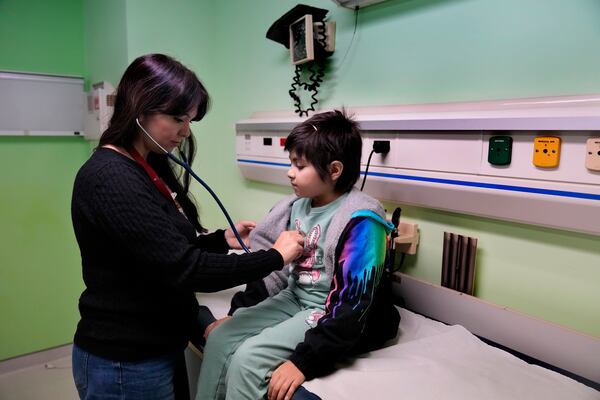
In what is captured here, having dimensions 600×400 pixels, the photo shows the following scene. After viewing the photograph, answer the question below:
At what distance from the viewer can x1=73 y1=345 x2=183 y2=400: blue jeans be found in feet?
3.14

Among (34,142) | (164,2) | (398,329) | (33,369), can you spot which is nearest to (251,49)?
(164,2)

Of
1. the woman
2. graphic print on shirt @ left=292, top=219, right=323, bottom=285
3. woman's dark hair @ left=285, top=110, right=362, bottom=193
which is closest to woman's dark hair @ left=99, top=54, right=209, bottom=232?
the woman

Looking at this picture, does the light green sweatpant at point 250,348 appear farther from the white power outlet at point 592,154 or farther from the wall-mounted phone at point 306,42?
the wall-mounted phone at point 306,42

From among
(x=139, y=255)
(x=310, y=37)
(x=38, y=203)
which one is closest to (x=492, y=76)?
(x=310, y=37)

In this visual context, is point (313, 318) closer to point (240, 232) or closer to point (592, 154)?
point (240, 232)

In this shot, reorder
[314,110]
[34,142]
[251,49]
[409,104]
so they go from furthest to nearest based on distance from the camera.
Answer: [34,142] < [251,49] < [314,110] < [409,104]

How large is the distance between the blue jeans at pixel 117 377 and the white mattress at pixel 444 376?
0.36m

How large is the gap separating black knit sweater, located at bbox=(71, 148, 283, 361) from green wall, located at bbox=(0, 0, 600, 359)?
0.72 m

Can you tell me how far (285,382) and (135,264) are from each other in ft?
1.37

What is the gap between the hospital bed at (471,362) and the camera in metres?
0.93

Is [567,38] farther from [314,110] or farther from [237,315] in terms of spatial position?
[237,315]

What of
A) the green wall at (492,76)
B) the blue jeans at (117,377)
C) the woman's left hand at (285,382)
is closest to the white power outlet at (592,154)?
the green wall at (492,76)

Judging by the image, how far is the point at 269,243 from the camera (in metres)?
1.32

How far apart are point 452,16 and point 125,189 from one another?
1054mm
